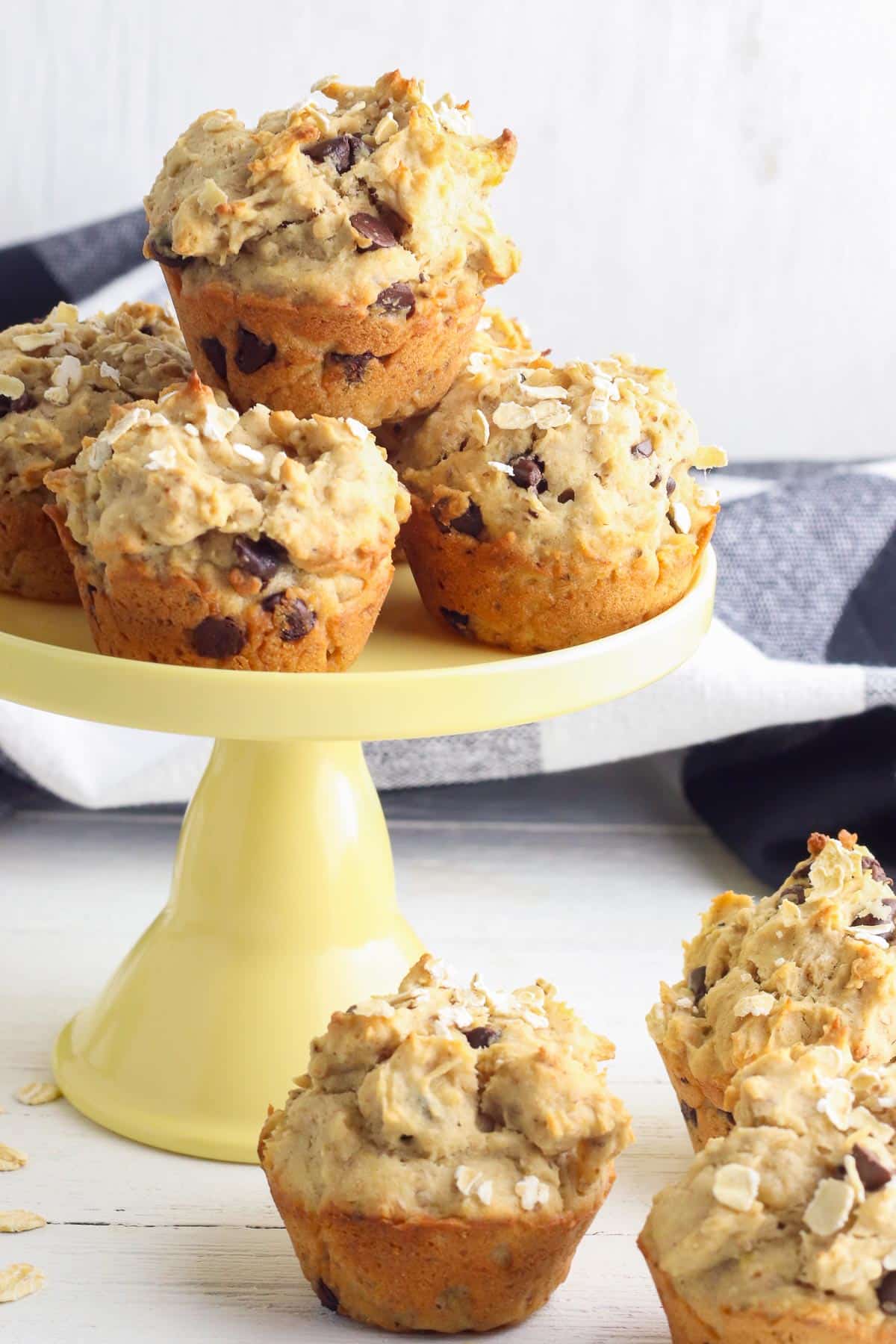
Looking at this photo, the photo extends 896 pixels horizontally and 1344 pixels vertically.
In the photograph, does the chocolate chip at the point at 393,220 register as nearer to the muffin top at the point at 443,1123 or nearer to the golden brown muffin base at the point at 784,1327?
the muffin top at the point at 443,1123

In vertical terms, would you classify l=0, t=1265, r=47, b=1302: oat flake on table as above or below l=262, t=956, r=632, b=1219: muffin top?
below

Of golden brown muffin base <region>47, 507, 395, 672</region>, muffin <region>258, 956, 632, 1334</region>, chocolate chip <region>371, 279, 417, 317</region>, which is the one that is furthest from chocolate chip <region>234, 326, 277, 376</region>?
muffin <region>258, 956, 632, 1334</region>

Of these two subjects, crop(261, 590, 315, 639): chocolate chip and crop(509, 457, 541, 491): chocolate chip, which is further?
crop(509, 457, 541, 491): chocolate chip

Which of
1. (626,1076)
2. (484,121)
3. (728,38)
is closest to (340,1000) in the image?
(626,1076)

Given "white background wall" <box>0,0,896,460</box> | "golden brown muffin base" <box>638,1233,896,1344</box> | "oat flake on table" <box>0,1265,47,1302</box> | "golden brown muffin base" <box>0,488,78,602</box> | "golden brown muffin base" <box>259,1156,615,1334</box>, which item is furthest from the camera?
"white background wall" <box>0,0,896,460</box>

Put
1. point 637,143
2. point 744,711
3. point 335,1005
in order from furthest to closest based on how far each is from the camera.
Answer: point 637,143, point 744,711, point 335,1005

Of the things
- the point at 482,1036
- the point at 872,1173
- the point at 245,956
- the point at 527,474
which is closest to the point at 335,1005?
the point at 245,956

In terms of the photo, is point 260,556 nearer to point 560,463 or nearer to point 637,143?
point 560,463

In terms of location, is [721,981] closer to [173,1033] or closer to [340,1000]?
[340,1000]

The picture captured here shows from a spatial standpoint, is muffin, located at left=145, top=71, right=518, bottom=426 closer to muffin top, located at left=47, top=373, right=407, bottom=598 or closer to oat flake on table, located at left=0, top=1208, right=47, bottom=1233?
muffin top, located at left=47, top=373, right=407, bottom=598
